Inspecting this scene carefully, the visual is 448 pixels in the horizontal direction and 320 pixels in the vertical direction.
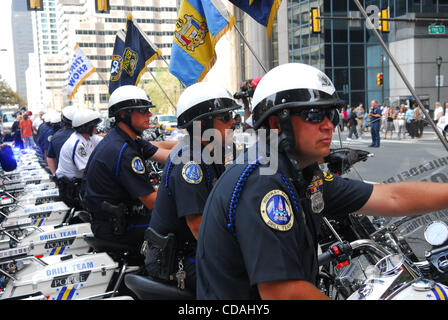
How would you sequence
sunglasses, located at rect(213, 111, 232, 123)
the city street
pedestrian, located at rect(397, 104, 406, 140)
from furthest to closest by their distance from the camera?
pedestrian, located at rect(397, 104, 406, 140), the city street, sunglasses, located at rect(213, 111, 232, 123)

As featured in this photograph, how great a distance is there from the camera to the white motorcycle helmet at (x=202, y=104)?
3703mm

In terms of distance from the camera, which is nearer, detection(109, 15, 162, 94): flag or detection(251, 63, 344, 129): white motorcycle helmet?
detection(251, 63, 344, 129): white motorcycle helmet

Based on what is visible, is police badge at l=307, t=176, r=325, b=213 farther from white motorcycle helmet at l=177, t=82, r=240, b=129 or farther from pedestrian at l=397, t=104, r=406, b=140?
pedestrian at l=397, t=104, r=406, b=140

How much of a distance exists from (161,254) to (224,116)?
114cm

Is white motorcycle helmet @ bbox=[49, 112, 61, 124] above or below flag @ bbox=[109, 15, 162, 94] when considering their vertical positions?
below

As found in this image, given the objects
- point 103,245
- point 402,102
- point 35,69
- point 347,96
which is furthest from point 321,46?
point 35,69

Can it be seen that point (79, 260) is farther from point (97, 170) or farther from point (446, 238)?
point (446, 238)

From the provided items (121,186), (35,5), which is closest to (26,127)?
(35,5)

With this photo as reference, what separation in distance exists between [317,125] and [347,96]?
46248 millimetres

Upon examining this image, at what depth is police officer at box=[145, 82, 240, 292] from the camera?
2.96 meters

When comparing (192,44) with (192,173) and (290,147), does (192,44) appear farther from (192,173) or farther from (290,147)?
(290,147)

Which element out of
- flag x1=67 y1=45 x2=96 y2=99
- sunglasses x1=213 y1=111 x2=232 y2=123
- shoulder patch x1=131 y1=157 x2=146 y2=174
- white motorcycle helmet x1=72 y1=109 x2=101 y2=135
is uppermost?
flag x1=67 y1=45 x2=96 y2=99

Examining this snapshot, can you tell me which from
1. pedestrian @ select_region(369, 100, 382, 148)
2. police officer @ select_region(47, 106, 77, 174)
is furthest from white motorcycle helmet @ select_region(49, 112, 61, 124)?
pedestrian @ select_region(369, 100, 382, 148)

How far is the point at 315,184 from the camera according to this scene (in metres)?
2.14
